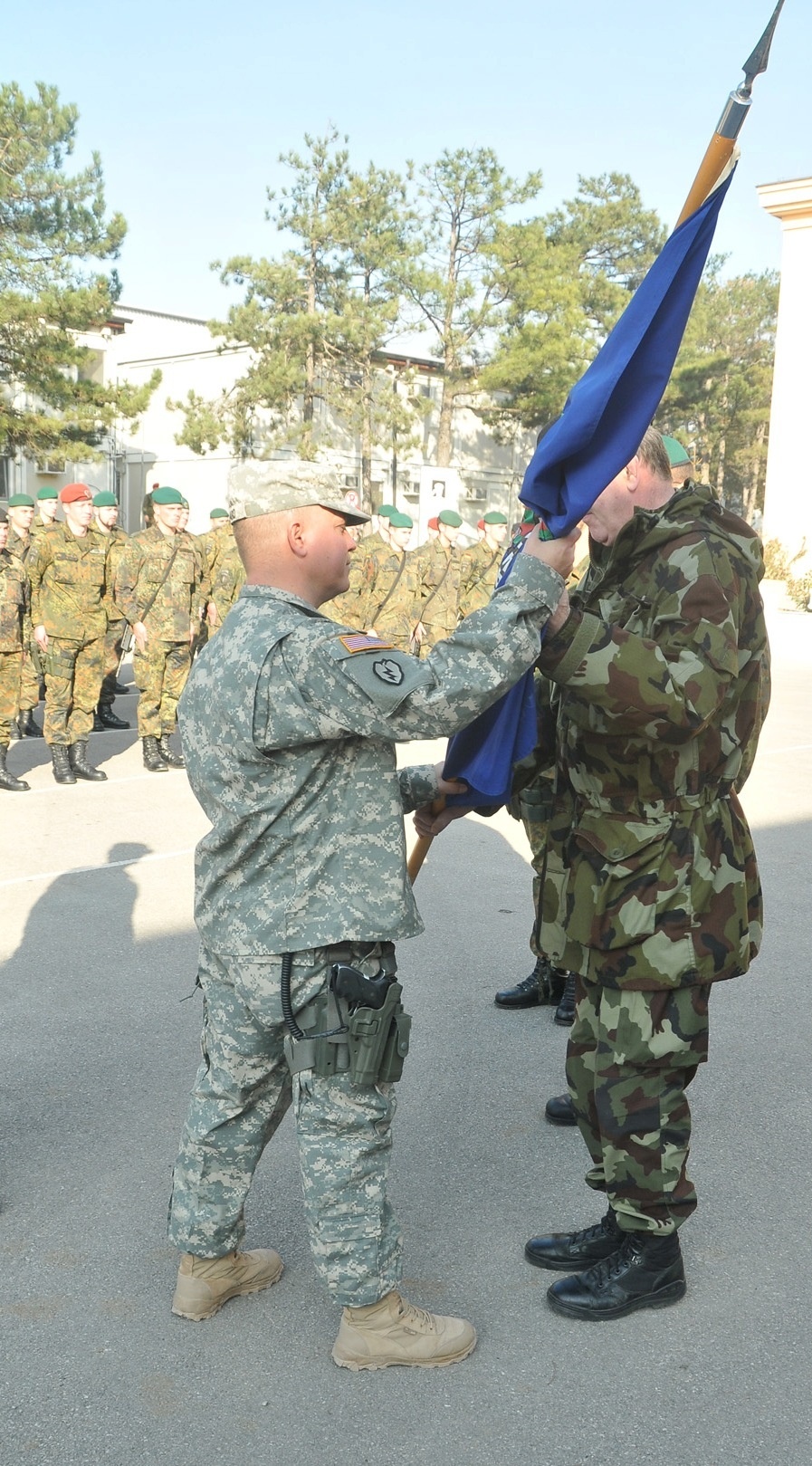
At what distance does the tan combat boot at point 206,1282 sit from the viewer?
114 inches

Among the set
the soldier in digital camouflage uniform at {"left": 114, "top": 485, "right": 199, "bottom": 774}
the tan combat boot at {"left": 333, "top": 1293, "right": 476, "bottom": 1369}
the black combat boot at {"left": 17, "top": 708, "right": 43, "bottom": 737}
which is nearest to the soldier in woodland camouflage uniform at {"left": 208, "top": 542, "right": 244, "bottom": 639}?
the soldier in digital camouflage uniform at {"left": 114, "top": 485, "right": 199, "bottom": 774}

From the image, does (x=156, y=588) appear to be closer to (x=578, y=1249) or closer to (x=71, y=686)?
(x=71, y=686)

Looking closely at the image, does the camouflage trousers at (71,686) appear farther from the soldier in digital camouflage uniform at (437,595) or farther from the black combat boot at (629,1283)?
the black combat boot at (629,1283)

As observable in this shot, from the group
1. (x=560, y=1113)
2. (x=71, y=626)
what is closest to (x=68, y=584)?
(x=71, y=626)

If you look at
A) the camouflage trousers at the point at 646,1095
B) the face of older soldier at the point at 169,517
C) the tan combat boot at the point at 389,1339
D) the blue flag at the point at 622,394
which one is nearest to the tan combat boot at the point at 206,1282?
the tan combat boot at the point at 389,1339

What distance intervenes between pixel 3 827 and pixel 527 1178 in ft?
16.7

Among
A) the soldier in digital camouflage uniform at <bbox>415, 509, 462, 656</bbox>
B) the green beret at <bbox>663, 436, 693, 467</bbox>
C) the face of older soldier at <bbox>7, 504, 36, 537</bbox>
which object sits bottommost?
the soldier in digital camouflage uniform at <bbox>415, 509, 462, 656</bbox>

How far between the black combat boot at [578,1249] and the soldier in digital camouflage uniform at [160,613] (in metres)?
7.16

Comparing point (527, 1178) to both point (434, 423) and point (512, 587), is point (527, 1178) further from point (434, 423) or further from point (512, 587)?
point (434, 423)

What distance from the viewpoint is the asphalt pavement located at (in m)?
2.57

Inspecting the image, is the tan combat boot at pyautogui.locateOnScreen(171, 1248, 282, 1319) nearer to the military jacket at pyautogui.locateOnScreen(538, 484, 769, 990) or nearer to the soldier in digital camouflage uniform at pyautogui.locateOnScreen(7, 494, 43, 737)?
the military jacket at pyautogui.locateOnScreen(538, 484, 769, 990)

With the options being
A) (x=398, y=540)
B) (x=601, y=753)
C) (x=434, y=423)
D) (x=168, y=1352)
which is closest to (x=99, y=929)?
(x=168, y=1352)

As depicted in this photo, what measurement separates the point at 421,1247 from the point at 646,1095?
2.62 feet

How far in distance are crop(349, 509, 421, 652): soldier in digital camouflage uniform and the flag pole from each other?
9874 mm
